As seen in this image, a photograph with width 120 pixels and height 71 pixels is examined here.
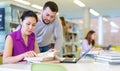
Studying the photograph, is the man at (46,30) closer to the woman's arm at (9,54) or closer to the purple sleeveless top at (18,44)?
the purple sleeveless top at (18,44)

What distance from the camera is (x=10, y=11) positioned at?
3953 millimetres

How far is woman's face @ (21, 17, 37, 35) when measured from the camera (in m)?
1.97

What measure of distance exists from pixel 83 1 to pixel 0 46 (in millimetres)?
5434

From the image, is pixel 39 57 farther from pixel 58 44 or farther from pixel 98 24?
pixel 98 24

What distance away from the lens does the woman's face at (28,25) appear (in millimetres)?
1974

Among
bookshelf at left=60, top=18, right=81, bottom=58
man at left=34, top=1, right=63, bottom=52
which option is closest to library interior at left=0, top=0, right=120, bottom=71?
man at left=34, top=1, right=63, bottom=52

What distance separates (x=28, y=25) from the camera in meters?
2.00

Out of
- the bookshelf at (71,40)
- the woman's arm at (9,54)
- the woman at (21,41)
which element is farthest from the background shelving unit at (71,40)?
the woman's arm at (9,54)

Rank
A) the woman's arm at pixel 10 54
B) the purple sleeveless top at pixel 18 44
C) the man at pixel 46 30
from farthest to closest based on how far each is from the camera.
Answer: the man at pixel 46 30 < the purple sleeveless top at pixel 18 44 < the woman's arm at pixel 10 54

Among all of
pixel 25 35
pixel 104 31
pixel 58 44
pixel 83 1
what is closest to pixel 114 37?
pixel 104 31

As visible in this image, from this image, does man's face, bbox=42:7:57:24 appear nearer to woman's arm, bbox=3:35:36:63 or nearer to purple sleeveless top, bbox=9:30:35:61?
purple sleeveless top, bbox=9:30:35:61

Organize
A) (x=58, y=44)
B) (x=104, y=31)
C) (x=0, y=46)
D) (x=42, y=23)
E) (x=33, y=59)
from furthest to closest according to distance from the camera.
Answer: (x=104, y=31) < (x=0, y=46) < (x=58, y=44) < (x=42, y=23) < (x=33, y=59)

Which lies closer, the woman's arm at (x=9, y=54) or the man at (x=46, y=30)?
the woman's arm at (x=9, y=54)

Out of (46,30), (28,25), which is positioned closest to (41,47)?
(46,30)
